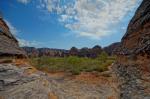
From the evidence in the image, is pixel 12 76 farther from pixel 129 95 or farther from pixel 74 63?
pixel 74 63

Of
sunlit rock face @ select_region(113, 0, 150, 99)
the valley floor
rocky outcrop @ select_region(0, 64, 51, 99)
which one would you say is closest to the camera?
sunlit rock face @ select_region(113, 0, 150, 99)

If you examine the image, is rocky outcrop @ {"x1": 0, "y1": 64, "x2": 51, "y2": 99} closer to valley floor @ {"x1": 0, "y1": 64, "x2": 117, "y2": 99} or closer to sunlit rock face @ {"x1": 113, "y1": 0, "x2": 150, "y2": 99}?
valley floor @ {"x1": 0, "y1": 64, "x2": 117, "y2": 99}

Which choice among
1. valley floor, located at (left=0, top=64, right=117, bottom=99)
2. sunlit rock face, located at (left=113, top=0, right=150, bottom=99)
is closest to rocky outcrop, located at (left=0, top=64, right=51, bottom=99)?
valley floor, located at (left=0, top=64, right=117, bottom=99)

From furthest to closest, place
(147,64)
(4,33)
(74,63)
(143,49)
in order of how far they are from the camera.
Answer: (74,63), (4,33), (143,49), (147,64)

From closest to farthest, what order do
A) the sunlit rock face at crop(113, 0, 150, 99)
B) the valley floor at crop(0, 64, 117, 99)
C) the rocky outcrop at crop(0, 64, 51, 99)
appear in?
the sunlit rock face at crop(113, 0, 150, 99) → the rocky outcrop at crop(0, 64, 51, 99) → the valley floor at crop(0, 64, 117, 99)

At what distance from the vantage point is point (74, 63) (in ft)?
84.9

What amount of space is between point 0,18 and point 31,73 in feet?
19.7

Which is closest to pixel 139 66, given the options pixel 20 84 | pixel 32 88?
pixel 32 88

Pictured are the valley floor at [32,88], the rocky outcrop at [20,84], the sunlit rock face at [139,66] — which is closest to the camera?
the sunlit rock face at [139,66]

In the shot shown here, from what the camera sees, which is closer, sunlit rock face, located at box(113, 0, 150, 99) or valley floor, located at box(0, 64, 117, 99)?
sunlit rock face, located at box(113, 0, 150, 99)

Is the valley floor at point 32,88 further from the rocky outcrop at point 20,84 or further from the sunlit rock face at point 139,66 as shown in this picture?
the sunlit rock face at point 139,66

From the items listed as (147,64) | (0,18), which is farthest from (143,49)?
(0,18)

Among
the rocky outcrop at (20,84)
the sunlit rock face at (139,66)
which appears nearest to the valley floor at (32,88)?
the rocky outcrop at (20,84)

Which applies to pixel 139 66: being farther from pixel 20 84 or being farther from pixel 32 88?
pixel 20 84
